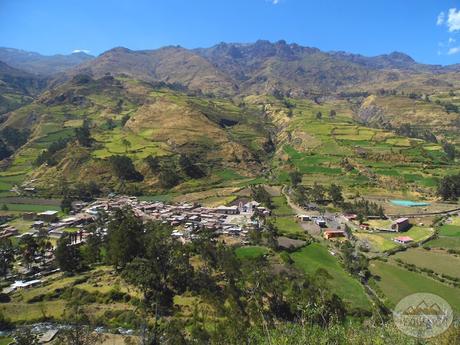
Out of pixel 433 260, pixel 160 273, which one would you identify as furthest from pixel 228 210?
pixel 433 260

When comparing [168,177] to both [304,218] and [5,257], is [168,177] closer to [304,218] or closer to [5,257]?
[304,218]

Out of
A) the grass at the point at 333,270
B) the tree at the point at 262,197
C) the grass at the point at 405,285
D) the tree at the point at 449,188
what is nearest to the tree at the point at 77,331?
the grass at the point at 333,270

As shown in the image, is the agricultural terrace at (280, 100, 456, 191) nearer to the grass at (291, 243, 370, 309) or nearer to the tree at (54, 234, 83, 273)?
the grass at (291, 243, 370, 309)

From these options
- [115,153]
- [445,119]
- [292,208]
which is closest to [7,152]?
[115,153]

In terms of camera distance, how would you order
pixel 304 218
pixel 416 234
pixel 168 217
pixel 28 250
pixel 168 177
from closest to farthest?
pixel 28 250
pixel 416 234
pixel 168 217
pixel 304 218
pixel 168 177

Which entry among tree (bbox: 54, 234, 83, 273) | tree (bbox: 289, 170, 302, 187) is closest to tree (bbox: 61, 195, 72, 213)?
tree (bbox: 54, 234, 83, 273)

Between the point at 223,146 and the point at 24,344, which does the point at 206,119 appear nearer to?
the point at 223,146

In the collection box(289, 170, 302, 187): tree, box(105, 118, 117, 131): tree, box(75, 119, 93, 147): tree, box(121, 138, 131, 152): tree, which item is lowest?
box(289, 170, 302, 187): tree
